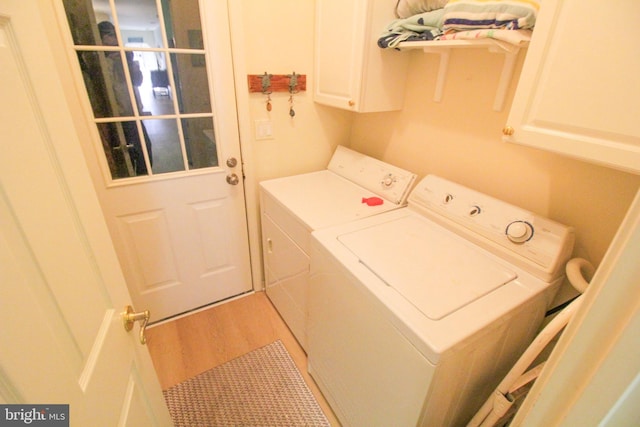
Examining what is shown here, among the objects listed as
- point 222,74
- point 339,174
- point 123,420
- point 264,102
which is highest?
point 222,74

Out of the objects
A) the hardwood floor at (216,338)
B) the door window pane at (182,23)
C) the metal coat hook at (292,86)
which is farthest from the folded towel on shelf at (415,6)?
the hardwood floor at (216,338)

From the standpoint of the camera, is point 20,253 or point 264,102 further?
point 264,102

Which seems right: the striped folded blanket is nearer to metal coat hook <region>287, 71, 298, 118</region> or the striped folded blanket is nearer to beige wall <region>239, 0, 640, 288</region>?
beige wall <region>239, 0, 640, 288</region>

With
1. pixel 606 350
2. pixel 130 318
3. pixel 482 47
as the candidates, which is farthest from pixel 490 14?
pixel 130 318

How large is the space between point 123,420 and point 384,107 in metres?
1.68

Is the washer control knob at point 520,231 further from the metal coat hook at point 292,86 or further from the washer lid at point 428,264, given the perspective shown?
the metal coat hook at point 292,86

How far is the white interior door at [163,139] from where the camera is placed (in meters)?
1.37

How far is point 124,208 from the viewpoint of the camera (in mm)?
1645

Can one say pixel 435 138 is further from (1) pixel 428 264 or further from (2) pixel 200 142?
(2) pixel 200 142

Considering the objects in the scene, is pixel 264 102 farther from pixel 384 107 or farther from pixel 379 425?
pixel 379 425

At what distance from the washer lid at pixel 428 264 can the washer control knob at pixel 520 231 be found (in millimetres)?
120

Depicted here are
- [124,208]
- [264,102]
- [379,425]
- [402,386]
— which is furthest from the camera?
[264,102]

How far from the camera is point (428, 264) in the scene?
1.17 metres

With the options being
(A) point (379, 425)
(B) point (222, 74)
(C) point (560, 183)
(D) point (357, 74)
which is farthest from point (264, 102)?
(A) point (379, 425)
